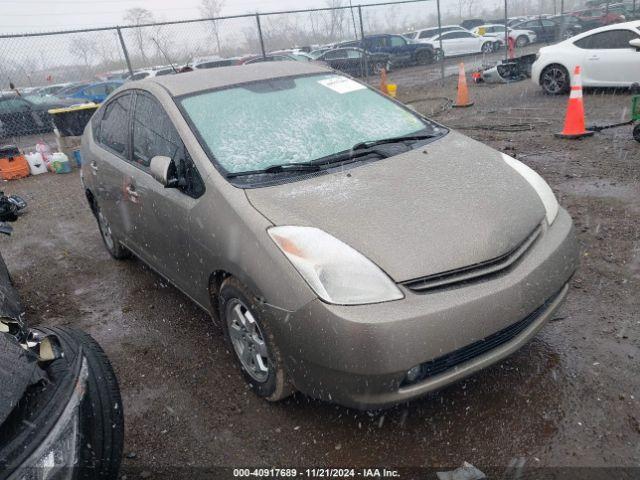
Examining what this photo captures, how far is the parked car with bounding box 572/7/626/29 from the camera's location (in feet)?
74.3

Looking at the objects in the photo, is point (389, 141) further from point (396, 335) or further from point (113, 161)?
point (113, 161)

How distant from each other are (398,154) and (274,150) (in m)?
0.75

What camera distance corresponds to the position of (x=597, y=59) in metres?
9.89

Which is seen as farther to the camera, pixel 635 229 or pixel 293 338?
pixel 635 229

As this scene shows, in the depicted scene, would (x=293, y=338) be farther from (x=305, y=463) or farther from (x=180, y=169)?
(x=180, y=169)

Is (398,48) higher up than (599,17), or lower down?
higher up

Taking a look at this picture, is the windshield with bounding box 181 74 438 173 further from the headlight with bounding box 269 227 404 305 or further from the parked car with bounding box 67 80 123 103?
the parked car with bounding box 67 80 123 103

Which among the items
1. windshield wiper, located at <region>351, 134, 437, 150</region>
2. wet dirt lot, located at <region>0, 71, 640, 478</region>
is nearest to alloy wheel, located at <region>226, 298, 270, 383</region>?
wet dirt lot, located at <region>0, 71, 640, 478</region>

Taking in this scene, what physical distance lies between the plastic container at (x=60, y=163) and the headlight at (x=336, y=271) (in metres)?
9.04

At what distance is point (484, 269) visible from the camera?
7.57ft

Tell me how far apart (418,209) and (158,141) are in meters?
1.85

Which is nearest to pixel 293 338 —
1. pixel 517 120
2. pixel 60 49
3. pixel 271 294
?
pixel 271 294

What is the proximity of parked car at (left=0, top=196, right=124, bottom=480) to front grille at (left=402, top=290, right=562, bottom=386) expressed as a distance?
4.03ft

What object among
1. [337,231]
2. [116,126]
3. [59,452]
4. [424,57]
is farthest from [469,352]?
[424,57]
